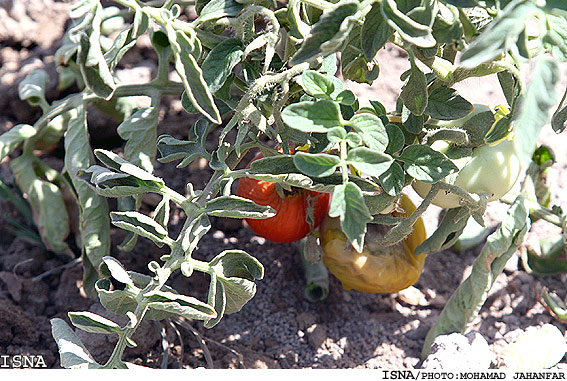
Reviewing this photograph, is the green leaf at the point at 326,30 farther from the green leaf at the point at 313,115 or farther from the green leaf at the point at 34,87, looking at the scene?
the green leaf at the point at 34,87

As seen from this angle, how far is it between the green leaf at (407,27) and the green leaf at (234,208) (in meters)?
0.35

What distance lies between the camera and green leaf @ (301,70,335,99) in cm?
90

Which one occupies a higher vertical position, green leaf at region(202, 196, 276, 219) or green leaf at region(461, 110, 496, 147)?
green leaf at region(461, 110, 496, 147)

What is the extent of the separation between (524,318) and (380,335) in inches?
14.8

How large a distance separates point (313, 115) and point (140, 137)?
0.55 metres

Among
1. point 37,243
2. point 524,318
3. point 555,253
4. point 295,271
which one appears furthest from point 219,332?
point 555,253

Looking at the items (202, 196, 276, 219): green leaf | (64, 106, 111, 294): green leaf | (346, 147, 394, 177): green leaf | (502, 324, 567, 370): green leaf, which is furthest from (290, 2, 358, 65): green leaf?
(502, 324, 567, 370): green leaf

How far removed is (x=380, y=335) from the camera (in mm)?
1481

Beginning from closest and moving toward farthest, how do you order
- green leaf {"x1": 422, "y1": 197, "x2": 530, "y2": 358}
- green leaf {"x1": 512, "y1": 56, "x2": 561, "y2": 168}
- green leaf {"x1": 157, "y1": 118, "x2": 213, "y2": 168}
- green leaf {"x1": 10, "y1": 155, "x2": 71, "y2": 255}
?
green leaf {"x1": 512, "y1": 56, "x2": 561, "y2": 168}
green leaf {"x1": 157, "y1": 118, "x2": 213, "y2": 168}
green leaf {"x1": 422, "y1": 197, "x2": 530, "y2": 358}
green leaf {"x1": 10, "y1": 155, "x2": 71, "y2": 255}

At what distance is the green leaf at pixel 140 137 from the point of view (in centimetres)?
128

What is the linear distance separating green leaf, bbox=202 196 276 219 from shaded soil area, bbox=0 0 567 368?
1.41 feet

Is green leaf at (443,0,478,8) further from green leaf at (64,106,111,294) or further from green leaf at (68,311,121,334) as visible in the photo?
green leaf at (64,106,111,294)

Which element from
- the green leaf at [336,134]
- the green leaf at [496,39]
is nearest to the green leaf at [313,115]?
the green leaf at [336,134]

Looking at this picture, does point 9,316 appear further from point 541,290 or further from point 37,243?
point 541,290
